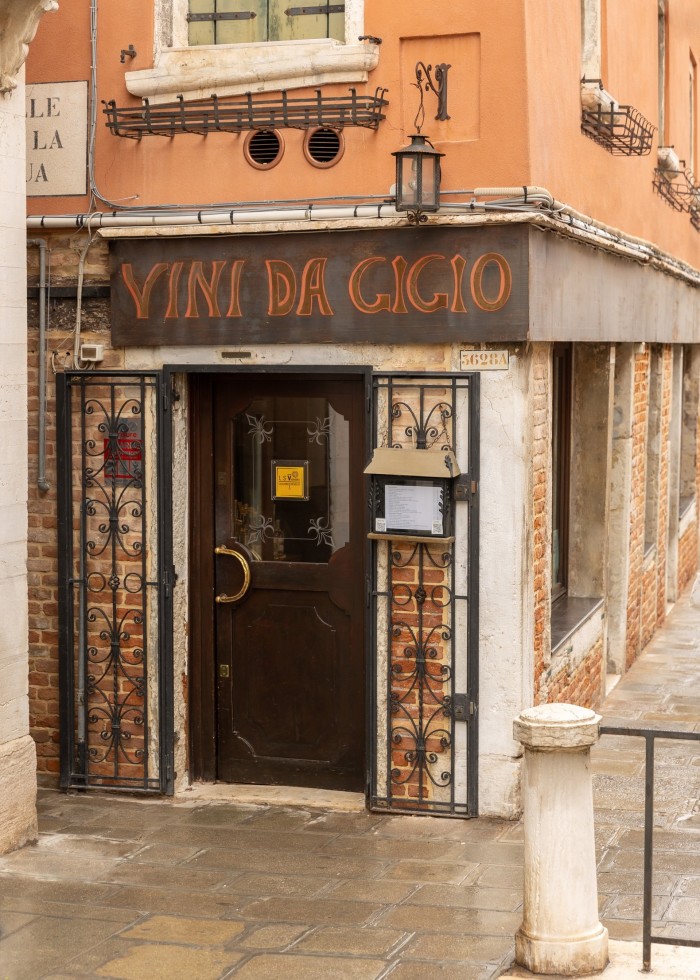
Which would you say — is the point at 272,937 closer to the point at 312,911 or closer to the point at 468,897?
the point at 312,911

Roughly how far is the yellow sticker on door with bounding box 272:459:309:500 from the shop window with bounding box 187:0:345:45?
219 cm

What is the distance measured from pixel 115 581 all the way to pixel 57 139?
2.35m

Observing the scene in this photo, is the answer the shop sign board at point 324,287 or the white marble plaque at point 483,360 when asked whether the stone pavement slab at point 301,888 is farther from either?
the shop sign board at point 324,287

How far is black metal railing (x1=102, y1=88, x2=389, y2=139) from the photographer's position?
7355 millimetres

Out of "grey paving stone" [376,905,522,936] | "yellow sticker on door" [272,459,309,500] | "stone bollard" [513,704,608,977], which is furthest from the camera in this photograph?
"yellow sticker on door" [272,459,309,500]

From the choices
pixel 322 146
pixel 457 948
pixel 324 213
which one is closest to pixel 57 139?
pixel 322 146

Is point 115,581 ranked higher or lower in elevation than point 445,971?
higher

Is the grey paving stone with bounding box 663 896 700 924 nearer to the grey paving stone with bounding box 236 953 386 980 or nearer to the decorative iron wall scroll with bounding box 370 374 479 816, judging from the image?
the grey paving stone with bounding box 236 953 386 980

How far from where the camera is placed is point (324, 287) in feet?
24.6

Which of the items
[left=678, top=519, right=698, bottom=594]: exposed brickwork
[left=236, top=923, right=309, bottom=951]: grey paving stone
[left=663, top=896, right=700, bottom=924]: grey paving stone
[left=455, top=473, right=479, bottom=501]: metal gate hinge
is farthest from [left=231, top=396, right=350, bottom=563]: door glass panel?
[left=678, top=519, right=698, bottom=594]: exposed brickwork

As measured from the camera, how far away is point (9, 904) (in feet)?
20.8

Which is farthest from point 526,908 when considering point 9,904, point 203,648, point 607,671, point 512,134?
point 607,671

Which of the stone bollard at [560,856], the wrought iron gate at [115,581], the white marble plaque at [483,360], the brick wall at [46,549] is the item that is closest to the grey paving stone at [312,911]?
the stone bollard at [560,856]

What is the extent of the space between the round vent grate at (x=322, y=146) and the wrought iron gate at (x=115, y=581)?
4.51 ft
